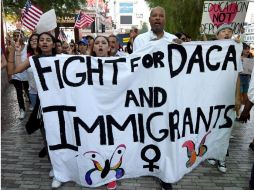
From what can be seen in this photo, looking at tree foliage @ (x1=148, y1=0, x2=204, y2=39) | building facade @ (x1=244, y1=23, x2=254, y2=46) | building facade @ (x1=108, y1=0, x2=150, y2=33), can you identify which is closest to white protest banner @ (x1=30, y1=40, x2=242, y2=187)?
tree foliage @ (x1=148, y1=0, x2=204, y2=39)

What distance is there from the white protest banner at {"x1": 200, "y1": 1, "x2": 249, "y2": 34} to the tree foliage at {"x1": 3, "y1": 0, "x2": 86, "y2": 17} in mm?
9365

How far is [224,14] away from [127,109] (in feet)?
13.9

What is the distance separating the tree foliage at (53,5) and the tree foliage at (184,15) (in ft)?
15.0

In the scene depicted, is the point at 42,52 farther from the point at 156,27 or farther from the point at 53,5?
the point at 53,5

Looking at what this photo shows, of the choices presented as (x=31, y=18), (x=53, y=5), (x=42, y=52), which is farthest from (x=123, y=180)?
(x=53, y=5)

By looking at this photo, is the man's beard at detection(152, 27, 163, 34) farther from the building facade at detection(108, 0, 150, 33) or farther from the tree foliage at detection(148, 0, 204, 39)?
the building facade at detection(108, 0, 150, 33)

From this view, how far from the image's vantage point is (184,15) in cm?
1608

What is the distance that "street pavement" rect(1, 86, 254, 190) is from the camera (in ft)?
13.4

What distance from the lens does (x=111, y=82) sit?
379cm

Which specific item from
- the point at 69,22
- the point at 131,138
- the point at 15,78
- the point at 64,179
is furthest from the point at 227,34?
the point at 69,22

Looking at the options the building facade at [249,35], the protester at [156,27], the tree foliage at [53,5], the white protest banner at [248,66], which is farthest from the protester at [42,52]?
the building facade at [249,35]

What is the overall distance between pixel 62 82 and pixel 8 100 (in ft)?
20.8

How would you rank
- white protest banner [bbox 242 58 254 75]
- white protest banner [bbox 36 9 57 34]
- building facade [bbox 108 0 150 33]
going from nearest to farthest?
1. white protest banner [bbox 36 9 57 34]
2. white protest banner [bbox 242 58 254 75]
3. building facade [bbox 108 0 150 33]

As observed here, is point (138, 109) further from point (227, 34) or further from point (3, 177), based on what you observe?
point (3, 177)
